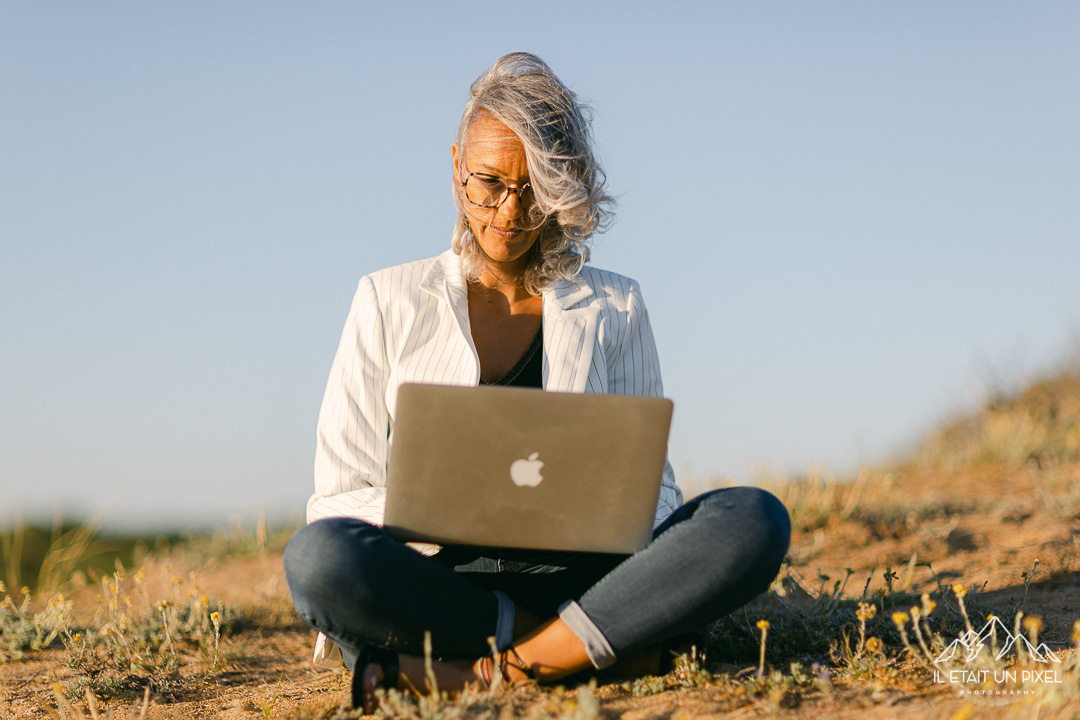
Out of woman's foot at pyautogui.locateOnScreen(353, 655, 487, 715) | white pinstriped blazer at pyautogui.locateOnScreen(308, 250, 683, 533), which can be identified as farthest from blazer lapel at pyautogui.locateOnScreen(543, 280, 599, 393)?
woman's foot at pyautogui.locateOnScreen(353, 655, 487, 715)

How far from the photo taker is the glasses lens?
296cm

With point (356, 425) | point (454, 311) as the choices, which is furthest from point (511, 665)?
point (454, 311)

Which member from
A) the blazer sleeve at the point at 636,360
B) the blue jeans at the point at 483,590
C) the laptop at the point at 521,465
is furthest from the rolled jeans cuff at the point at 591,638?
the blazer sleeve at the point at 636,360

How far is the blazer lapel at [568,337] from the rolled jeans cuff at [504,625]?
72 centimetres

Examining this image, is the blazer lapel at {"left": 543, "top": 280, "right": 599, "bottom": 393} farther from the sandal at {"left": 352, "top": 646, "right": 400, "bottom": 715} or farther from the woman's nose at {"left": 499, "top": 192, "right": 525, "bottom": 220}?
the sandal at {"left": 352, "top": 646, "right": 400, "bottom": 715}

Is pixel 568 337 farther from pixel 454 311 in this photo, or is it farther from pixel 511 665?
pixel 511 665

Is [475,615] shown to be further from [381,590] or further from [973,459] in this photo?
[973,459]

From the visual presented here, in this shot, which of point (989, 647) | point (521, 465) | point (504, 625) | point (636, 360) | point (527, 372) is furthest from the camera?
point (636, 360)

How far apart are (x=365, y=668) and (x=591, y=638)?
589 millimetres

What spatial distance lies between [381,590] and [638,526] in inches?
27.2

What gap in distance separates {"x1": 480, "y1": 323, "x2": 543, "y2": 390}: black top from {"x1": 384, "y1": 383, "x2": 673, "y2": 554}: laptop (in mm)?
812

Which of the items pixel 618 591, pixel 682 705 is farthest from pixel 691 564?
pixel 682 705

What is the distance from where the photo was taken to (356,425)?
2.71 metres

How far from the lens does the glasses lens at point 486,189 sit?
9.70 ft
